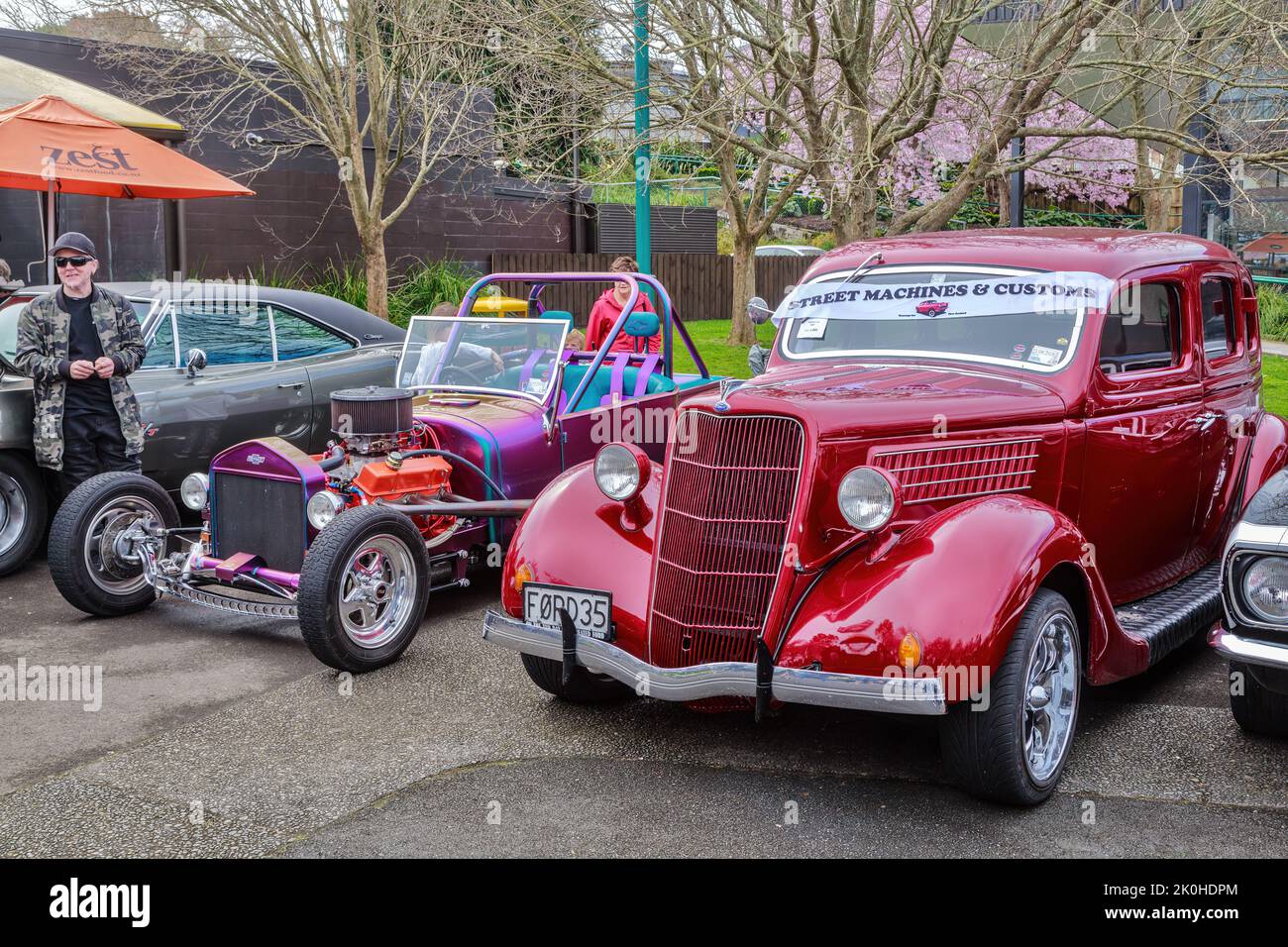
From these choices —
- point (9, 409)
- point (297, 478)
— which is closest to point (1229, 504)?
point (297, 478)

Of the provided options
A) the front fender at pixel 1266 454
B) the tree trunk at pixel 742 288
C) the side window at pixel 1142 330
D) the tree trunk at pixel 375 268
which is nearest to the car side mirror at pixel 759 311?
the side window at pixel 1142 330

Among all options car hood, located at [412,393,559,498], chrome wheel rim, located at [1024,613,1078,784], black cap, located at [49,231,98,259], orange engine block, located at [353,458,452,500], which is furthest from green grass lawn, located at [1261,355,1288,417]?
black cap, located at [49,231,98,259]

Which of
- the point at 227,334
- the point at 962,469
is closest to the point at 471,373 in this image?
the point at 227,334

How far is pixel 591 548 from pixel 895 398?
124 centimetres

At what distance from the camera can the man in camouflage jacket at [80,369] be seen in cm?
703

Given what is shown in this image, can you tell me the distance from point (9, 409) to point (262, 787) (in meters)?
4.02

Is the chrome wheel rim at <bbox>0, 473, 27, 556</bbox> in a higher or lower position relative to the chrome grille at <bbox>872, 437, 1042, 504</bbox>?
lower

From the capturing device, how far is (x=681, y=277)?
23391mm

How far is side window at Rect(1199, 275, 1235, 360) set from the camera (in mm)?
5676

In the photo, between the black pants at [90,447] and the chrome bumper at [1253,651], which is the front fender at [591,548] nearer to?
the chrome bumper at [1253,651]

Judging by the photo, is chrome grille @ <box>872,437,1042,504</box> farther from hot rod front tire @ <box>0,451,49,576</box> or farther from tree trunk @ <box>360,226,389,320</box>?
tree trunk @ <box>360,226,389,320</box>

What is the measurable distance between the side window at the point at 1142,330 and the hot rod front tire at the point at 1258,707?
1.31 metres

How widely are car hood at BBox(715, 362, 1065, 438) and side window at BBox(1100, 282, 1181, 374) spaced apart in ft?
1.61
